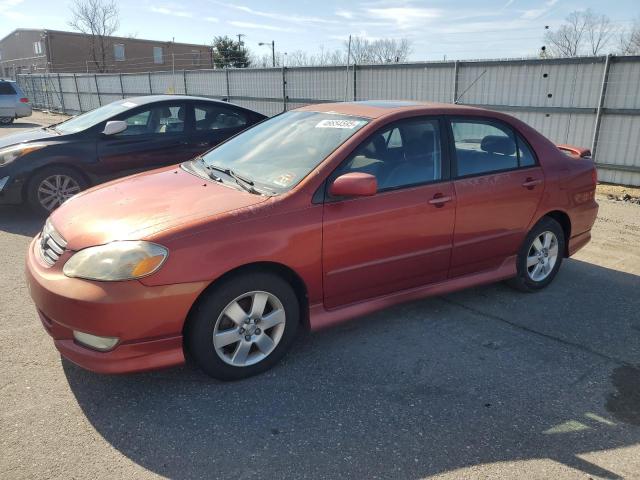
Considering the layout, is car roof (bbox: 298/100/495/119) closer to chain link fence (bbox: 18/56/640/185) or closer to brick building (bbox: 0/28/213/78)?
chain link fence (bbox: 18/56/640/185)

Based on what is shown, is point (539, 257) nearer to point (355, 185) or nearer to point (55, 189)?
point (355, 185)

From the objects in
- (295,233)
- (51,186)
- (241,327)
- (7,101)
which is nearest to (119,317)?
(241,327)

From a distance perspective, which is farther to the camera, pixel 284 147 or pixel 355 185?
pixel 284 147

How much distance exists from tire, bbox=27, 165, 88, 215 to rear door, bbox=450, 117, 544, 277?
5092mm

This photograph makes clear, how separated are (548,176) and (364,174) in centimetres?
201

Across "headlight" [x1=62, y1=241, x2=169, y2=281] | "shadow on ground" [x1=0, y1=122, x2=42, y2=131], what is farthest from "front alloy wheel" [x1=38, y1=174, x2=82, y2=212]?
"shadow on ground" [x1=0, y1=122, x2=42, y2=131]

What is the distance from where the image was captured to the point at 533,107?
31.1ft

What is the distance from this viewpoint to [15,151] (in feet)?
21.2

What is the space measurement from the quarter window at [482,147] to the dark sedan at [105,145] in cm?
436

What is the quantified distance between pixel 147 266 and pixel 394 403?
156cm

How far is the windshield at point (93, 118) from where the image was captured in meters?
6.94

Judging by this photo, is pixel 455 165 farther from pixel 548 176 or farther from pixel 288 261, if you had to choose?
pixel 288 261

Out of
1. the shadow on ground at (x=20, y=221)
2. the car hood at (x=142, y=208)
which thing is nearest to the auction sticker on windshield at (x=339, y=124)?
the car hood at (x=142, y=208)

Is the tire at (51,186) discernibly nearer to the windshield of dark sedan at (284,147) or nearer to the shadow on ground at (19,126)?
the windshield of dark sedan at (284,147)
